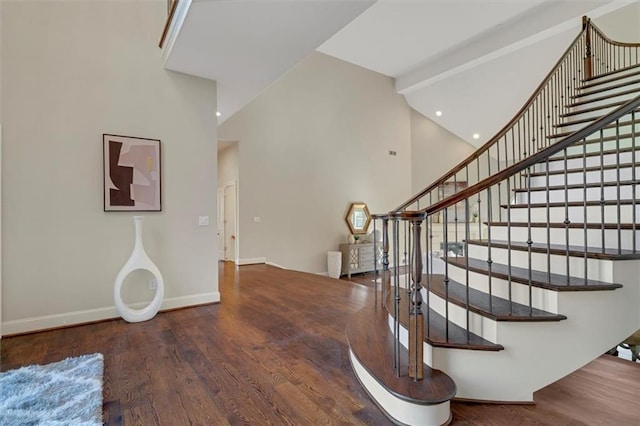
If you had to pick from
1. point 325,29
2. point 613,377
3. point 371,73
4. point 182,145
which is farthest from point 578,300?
point 371,73

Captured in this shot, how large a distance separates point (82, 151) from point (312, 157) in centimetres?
526

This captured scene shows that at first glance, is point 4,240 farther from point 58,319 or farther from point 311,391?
point 311,391

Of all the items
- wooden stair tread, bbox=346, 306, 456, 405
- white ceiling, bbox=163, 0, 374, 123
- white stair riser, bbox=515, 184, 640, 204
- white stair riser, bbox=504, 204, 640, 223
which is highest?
white ceiling, bbox=163, 0, 374, 123

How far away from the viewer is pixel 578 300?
186cm

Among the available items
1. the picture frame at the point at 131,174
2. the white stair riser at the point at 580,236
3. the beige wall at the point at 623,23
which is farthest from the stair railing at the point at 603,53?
the picture frame at the point at 131,174

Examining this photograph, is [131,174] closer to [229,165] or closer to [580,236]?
[229,165]

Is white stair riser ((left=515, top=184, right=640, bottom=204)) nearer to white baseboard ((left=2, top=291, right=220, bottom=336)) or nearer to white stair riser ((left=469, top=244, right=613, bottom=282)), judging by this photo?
white stair riser ((left=469, top=244, right=613, bottom=282))

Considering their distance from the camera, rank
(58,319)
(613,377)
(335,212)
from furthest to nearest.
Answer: (335,212) → (58,319) → (613,377)

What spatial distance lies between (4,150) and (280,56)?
2645 millimetres

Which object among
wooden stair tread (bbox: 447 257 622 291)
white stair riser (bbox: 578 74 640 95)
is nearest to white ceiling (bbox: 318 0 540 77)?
white stair riser (bbox: 578 74 640 95)

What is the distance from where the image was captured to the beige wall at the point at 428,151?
10.1m

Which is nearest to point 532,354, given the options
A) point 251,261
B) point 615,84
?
point 615,84

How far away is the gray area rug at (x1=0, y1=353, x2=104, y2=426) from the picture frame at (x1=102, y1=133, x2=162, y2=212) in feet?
5.10

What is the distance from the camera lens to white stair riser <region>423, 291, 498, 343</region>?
1.85m
